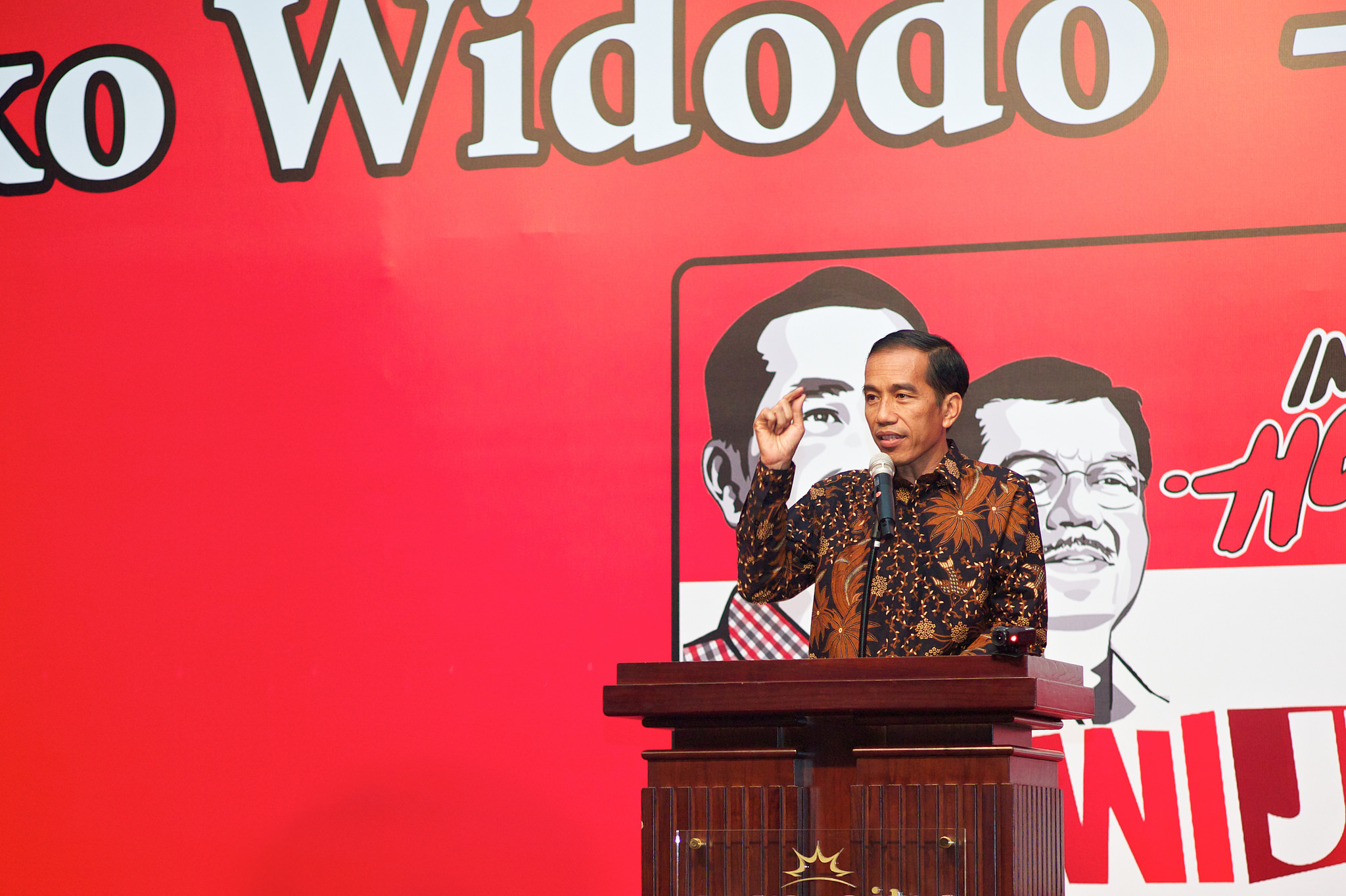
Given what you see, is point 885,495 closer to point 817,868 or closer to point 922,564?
point 922,564

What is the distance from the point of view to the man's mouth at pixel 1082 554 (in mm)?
3350

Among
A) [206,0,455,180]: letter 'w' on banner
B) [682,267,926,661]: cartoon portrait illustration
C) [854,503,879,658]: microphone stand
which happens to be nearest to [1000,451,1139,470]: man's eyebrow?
→ [682,267,926,661]: cartoon portrait illustration

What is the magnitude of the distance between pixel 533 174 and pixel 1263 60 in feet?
5.87

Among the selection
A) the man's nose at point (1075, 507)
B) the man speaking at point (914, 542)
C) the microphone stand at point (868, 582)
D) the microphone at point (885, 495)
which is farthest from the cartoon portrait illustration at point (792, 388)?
the microphone at point (885, 495)

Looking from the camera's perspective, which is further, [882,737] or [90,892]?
[90,892]

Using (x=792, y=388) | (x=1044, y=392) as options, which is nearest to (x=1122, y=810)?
(x=1044, y=392)

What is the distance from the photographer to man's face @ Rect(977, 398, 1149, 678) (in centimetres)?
334

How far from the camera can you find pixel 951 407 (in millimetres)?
2641

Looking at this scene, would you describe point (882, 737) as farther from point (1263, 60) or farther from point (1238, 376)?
point (1263, 60)

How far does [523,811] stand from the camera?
11.7ft

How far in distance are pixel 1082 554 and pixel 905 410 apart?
3.21 ft

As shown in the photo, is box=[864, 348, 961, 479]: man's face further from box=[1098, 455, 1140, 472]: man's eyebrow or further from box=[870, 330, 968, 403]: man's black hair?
box=[1098, 455, 1140, 472]: man's eyebrow

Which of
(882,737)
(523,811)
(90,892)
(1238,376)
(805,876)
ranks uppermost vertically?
(1238,376)

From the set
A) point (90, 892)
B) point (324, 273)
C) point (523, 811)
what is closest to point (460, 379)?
point (324, 273)
